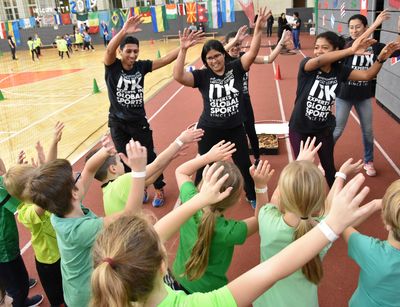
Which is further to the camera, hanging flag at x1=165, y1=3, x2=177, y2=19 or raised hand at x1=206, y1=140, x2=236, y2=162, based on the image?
hanging flag at x1=165, y1=3, x2=177, y2=19

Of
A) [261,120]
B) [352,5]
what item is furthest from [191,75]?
[352,5]

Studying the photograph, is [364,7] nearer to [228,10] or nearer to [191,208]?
[191,208]

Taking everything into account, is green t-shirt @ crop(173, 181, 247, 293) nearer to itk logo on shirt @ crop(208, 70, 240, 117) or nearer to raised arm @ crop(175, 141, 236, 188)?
raised arm @ crop(175, 141, 236, 188)

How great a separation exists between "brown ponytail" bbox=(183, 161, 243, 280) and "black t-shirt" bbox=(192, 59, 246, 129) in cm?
187

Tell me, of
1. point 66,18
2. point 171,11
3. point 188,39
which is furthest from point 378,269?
point 66,18

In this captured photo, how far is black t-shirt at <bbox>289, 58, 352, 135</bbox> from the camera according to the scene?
11.8 ft

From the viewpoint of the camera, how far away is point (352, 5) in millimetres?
10750

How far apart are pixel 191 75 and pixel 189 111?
5.45m

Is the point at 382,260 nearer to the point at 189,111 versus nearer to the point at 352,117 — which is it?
the point at 352,117

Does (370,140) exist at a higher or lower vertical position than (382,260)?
lower

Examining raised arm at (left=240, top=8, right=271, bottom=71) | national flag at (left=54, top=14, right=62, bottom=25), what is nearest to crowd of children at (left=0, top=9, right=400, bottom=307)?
raised arm at (left=240, top=8, right=271, bottom=71)

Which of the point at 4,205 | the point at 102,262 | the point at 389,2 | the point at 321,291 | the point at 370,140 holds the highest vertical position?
the point at 389,2

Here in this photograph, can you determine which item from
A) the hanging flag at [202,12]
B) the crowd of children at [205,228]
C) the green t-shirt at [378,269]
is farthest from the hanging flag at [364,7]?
the hanging flag at [202,12]

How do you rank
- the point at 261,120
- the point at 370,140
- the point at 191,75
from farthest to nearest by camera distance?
the point at 261,120 < the point at 370,140 < the point at 191,75
